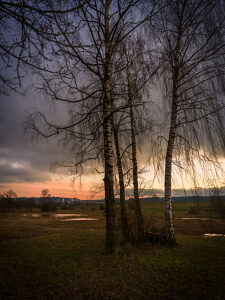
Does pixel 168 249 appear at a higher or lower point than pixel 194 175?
lower

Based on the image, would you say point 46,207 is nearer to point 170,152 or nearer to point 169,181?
point 169,181

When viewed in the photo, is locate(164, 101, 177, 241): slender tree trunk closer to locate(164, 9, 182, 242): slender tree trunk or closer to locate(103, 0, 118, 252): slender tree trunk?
locate(164, 9, 182, 242): slender tree trunk

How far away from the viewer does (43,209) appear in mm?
51719

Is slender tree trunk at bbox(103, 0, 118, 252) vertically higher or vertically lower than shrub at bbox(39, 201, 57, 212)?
higher

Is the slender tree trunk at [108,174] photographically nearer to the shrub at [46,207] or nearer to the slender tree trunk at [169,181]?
the slender tree trunk at [169,181]

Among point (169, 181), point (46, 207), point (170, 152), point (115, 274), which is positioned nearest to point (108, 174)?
point (169, 181)

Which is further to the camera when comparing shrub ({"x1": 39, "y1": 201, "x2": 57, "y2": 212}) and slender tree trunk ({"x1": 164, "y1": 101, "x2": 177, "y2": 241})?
shrub ({"x1": 39, "y1": 201, "x2": 57, "y2": 212})

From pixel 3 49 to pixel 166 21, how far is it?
583cm

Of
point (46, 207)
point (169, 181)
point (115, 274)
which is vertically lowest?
point (46, 207)

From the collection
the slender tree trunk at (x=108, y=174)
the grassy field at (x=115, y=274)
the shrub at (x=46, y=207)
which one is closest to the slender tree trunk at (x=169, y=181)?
the grassy field at (x=115, y=274)

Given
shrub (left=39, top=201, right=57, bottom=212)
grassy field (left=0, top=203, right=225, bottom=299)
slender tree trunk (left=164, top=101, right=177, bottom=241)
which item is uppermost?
slender tree trunk (left=164, top=101, right=177, bottom=241)

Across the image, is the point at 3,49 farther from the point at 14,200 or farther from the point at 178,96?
the point at 14,200

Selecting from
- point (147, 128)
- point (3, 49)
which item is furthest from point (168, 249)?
point (3, 49)

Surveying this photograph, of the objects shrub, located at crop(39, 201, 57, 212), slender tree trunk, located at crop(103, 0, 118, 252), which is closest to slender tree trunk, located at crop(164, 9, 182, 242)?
slender tree trunk, located at crop(103, 0, 118, 252)
